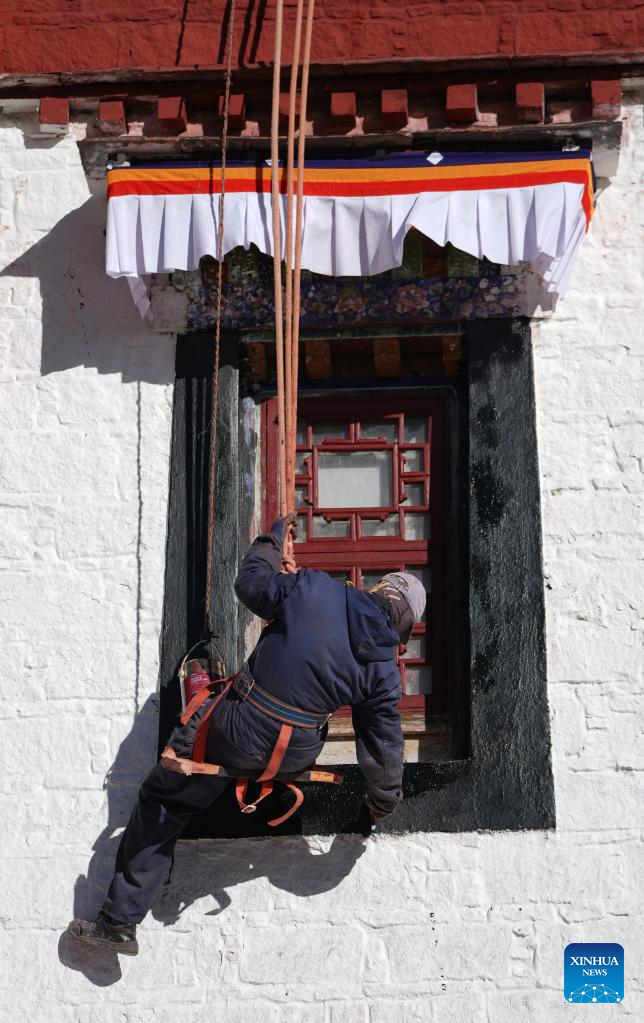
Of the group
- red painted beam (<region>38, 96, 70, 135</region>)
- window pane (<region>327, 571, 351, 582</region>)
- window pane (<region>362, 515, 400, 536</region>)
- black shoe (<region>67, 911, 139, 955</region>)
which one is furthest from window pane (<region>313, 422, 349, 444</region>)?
black shoe (<region>67, 911, 139, 955</region>)

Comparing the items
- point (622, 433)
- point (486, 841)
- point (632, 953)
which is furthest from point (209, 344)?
point (632, 953)

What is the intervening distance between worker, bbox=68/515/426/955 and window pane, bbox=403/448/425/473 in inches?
29.7

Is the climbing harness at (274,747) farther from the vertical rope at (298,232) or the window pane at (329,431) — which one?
the window pane at (329,431)

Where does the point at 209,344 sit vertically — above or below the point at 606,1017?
above

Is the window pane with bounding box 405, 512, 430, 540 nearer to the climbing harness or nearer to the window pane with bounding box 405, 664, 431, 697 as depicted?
the window pane with bounding box 405, 664, 431, 697

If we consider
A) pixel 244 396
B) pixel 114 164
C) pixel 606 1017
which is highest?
pixel 114 164

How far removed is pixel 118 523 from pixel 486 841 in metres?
1.69

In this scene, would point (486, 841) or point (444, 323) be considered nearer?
point (486, 841)

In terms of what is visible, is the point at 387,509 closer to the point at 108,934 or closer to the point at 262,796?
the point at 262,796

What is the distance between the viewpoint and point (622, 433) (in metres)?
5.15

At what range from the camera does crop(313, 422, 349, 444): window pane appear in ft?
17.7

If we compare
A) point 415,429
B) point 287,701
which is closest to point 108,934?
point 287,701

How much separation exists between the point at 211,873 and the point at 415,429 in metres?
1.76

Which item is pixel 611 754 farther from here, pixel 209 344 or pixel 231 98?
pixel 231 98
